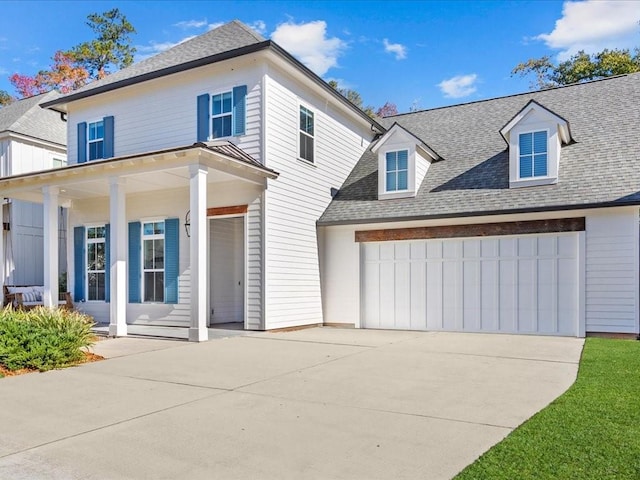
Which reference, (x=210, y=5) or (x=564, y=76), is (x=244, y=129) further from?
(x=564, y=76)

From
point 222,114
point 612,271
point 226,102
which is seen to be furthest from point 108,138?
point 612,271

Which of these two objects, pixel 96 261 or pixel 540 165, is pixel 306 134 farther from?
pixel 96 261

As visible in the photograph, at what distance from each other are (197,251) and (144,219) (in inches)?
148

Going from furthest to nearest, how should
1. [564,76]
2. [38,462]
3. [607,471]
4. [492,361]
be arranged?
[564,76]
[492,361]
[38,462]
[607,471]

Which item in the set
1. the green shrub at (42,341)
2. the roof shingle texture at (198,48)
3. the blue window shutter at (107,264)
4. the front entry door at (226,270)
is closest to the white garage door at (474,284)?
the front entry door at (226,270)

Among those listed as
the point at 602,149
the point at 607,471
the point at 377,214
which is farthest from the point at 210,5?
the point at 607,471

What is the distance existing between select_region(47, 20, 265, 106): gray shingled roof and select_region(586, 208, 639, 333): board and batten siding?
855 centimetres

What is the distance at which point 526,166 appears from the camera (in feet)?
38.4

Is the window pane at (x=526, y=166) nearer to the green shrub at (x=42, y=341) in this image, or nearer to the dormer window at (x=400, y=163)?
the dormer window at (x=400, y=163)

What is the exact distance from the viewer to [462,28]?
Result: 19.5 metres

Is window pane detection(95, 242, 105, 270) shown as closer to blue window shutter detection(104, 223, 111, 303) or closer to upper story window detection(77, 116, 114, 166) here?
blue window shutter detection(104, 223, 111, 303)

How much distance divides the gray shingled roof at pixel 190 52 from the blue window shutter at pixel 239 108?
0.95 metres

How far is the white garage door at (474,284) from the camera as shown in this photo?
11.0 meters

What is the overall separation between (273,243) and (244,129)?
8.78 feet
